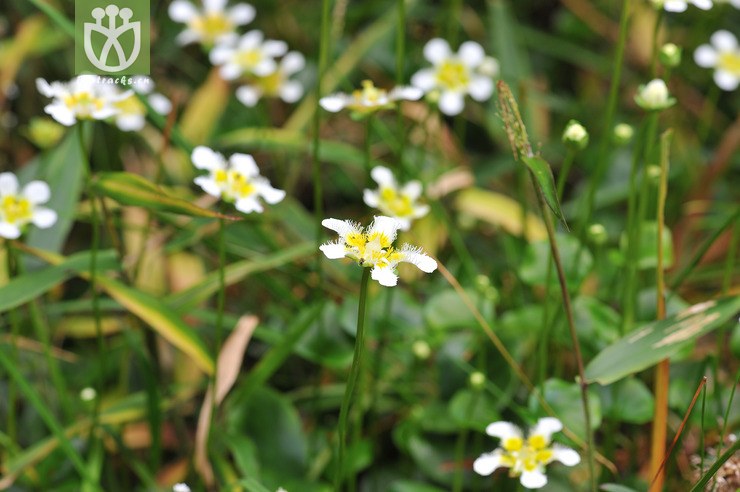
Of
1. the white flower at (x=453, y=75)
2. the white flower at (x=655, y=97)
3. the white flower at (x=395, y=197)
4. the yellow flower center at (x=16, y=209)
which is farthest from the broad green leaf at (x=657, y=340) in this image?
the yellow flower center at (x=16, y=209)

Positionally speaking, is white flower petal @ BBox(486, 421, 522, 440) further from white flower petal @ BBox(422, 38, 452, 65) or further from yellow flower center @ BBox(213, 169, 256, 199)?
white flower petal @ BBox(422, 38, 452, 65)

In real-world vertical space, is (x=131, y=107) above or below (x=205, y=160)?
above

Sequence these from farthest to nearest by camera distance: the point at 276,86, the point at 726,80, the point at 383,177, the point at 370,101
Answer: the point at 276,86 < the point at 726,80 < the point at 383,177 < the point at 370,101

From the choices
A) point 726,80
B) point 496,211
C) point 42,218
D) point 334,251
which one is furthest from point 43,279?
point 726,80

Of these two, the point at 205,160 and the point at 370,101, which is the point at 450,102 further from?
the point at 205,160

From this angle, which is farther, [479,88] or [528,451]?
[479,88]

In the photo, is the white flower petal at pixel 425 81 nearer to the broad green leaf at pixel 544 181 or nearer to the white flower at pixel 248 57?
the white flower at pixel 248 57
